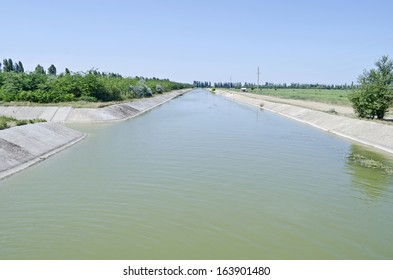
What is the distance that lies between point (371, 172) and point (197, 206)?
39.4ft

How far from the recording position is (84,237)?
10875 millimetres

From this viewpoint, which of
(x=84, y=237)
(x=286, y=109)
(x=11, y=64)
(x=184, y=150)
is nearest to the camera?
(x=84, y=237)

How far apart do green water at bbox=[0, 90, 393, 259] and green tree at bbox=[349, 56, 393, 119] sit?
14.0 meters

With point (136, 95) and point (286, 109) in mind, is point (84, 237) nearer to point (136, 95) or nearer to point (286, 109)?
point (286, 109)

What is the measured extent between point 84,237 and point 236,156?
46.4 feet

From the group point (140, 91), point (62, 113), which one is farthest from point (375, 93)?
point (140, 91)

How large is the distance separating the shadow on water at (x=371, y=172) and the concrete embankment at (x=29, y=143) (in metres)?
18.4

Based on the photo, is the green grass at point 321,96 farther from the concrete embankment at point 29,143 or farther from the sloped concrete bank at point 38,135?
the concrete embankment at point 29,143

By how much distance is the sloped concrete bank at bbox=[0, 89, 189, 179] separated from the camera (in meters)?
20.0

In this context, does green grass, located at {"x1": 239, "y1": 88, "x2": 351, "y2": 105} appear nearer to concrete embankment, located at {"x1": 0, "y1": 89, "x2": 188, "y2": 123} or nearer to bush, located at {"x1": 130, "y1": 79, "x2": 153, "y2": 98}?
concrete embankment, located at {"x1": 0, "y1": 89, "x2": 188, "y2": 123}

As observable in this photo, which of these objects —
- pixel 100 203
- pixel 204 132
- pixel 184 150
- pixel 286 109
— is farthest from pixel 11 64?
pixel 100 203

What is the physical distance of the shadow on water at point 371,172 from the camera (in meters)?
16.6

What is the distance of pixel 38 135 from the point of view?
25.8 m

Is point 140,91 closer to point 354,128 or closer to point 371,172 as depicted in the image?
point 354,128
